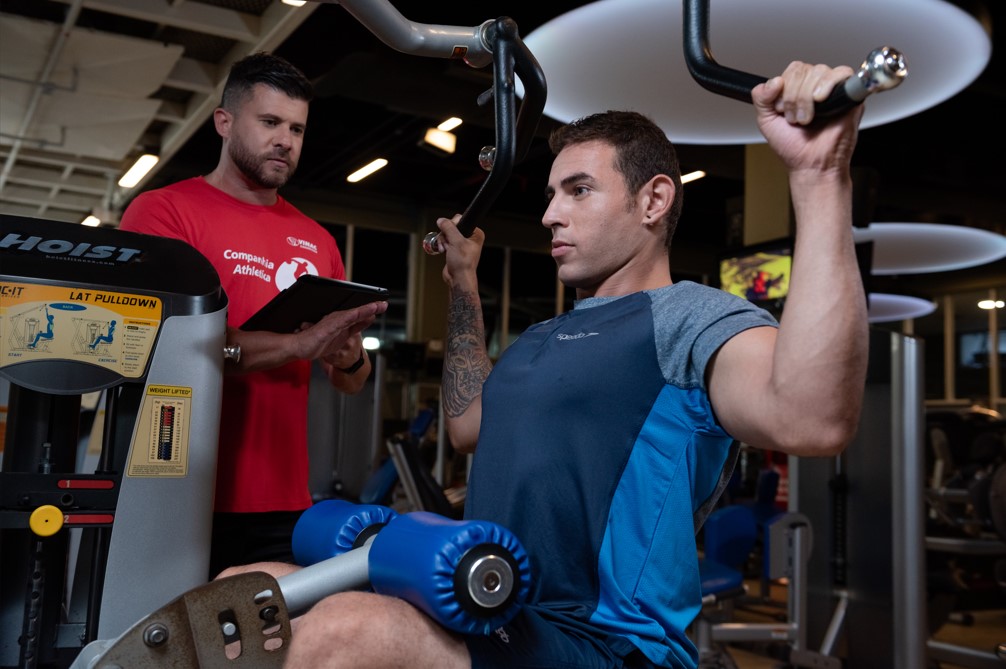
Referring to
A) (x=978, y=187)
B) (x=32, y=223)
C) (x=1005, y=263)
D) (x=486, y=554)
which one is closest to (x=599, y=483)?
(x=486, y=554)

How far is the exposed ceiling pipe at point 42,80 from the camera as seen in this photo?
4965mm

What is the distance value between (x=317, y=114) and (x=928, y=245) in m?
5.80

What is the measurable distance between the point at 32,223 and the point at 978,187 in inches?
385

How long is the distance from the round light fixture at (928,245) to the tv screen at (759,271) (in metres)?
1.44

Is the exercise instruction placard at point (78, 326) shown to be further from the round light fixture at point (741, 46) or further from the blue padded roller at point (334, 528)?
the round light fixture at point (741, 46)

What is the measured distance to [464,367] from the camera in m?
1.84

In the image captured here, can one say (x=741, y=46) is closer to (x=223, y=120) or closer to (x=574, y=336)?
(x=223, y=120)

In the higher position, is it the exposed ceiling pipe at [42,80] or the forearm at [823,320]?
the exposed ceiling pipe at [42,80]

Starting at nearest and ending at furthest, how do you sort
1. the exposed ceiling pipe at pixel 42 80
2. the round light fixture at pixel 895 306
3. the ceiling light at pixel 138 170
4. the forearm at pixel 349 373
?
the forearm at pixel 349 373 < the exposed ceiling pipe at pixel 42 80 < the ceiling light at pixel 138 170 < the round light fixture at pixel 895 306

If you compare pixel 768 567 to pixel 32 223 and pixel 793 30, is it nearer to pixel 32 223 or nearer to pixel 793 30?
pixel 793 30

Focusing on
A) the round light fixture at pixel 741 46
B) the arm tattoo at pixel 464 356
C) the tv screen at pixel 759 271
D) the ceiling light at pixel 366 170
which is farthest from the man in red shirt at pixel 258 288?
the ceiling light at pixel 366 170

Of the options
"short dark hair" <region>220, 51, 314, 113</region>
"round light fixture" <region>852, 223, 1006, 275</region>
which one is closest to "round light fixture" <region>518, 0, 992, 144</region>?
"round light fixture" <region>852, 223, 1006, 275</region>

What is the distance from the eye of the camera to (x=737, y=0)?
3.83 metres

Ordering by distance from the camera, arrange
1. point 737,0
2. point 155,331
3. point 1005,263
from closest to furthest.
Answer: point 155,331, point 737,0, point 1005,263
